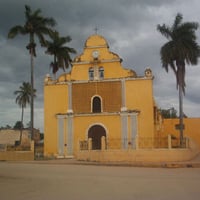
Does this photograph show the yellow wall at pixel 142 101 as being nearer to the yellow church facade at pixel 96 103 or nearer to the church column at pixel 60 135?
the yellow church facade at pixel 96 103

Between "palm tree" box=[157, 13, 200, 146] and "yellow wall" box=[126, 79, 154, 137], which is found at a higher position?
"palm tree" box=[157, 13, 200, 146]

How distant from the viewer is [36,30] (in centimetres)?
3362

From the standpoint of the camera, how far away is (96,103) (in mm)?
32969

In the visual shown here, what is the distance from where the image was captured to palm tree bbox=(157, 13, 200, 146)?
2950cm

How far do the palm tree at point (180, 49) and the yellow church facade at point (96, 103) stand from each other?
101 inches

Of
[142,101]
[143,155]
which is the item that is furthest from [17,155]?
[143,155]

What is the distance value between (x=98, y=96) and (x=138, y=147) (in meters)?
8.91

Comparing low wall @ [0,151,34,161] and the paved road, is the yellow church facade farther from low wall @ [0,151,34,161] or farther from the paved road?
the paved road

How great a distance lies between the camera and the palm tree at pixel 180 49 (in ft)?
96.8

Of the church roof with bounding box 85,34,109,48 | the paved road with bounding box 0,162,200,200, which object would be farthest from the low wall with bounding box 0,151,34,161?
the paved road with bounding box 0,162,200,200

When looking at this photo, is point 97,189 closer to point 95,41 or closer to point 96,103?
point 96,103

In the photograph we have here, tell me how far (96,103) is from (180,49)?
8.72 metres

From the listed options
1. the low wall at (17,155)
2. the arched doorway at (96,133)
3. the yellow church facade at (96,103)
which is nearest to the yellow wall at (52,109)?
the yellow church facade at (96,103)

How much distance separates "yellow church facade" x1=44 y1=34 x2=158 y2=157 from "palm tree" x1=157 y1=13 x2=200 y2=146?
2574 mm
